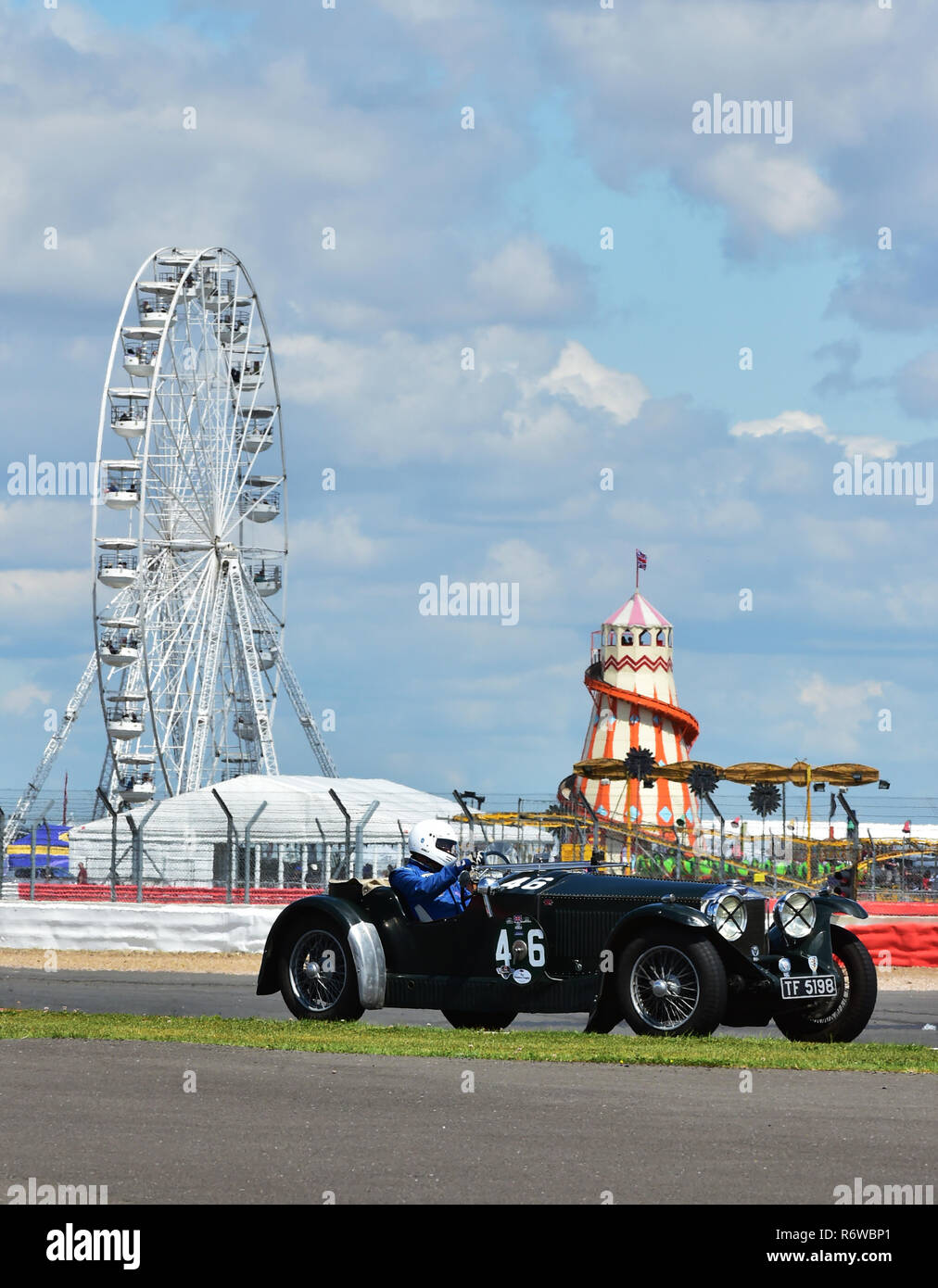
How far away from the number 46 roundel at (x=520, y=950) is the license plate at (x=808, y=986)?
5.26 ft

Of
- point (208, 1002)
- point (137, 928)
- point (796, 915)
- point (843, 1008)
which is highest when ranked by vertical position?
point (796, 915)

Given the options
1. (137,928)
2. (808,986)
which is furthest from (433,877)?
(137,928)

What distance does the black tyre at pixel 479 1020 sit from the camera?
13547 millimetres

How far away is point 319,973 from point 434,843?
123cm

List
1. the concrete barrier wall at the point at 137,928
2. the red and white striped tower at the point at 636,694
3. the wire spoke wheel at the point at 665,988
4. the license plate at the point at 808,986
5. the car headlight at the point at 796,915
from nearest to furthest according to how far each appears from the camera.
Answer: the wire spoke wheel at the point at 665,988
the license plate at the point at 808,986
the car headlight at the point at 796,915
the concrete barrier wall at the point at 137,928
the red and white striped tower at the point at 636,694

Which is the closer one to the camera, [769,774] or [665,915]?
[665,915]

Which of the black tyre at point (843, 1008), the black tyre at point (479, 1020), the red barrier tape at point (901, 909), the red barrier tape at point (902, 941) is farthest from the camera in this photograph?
the red barrier tape at point (901, 909)

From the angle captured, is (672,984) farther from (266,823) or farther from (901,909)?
A: (266,823)

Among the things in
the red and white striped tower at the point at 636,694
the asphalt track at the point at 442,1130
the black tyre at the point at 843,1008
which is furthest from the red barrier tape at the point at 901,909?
the red and white striped tower at the point at 636,694

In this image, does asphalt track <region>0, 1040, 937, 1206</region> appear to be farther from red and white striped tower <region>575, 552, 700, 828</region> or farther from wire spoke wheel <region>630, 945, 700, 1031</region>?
red and white striped tower <region>575, 552, 700, 828</region>

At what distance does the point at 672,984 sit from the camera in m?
11.5

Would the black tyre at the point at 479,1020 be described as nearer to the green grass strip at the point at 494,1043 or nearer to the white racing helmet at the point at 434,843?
the green grass strip at the point at 494,1043
